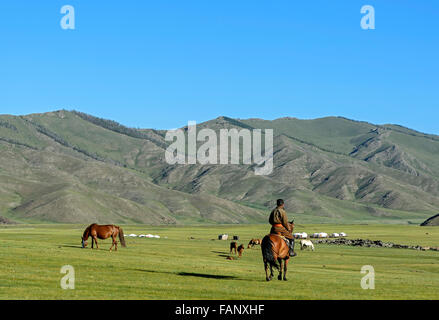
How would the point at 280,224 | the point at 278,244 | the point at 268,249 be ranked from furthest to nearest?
the point at 280,224, the point at 278,244, the point at 268,249

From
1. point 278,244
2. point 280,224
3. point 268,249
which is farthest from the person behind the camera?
point 280,224

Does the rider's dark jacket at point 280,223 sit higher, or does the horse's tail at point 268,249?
the rider's dark jacket at point 280,223

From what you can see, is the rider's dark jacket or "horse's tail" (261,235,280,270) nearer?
"horse's tail" (261,235,280,270)

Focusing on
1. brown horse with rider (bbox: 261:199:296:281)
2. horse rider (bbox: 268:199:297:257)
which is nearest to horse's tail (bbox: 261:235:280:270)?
brown horse with rider (bbox: 261:199:296:281)

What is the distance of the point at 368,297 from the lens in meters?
24.8

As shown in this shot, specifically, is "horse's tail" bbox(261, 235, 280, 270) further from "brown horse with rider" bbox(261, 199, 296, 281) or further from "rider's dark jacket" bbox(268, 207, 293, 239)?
"rider's dark jacket" bbox(268, 207, 293, 239)

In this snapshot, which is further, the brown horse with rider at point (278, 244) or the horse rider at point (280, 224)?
the horse rider at point (280, 224)

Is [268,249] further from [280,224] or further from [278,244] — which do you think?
[280,224]

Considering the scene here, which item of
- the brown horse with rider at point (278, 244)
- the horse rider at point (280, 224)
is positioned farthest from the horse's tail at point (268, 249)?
the horse rider at point (280, 224)

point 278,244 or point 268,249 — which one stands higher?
point 278,244

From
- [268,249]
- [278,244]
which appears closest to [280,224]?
[278,244]

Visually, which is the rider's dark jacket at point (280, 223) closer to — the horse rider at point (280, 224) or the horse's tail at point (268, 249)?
the horse rider at point (280, 224)
